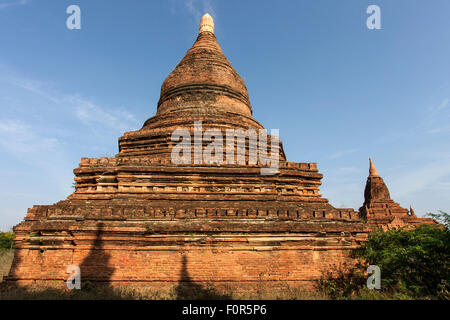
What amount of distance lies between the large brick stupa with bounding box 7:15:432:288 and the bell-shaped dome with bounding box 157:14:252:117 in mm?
5133

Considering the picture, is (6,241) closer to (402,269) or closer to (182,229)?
(182,229)

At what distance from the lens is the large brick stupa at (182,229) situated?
753cm

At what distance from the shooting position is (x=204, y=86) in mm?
14727

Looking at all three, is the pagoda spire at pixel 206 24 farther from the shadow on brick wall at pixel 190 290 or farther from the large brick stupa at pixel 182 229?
the shadow on brick wall at pixel 190 290

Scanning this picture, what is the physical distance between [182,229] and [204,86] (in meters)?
8.98

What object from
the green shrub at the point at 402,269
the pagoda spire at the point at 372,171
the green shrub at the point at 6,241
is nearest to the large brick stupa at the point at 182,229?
the green shrub at the point at 402,269

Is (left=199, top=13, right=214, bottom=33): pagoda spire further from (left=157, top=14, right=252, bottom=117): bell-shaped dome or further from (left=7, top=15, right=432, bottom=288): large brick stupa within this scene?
(left=7, top=15, right=432, bottom=288): large brick stupa

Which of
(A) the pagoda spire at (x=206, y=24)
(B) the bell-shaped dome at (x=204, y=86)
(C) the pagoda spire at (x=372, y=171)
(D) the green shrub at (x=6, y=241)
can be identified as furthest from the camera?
(C) the pagoda spire at (x=372, y=171)

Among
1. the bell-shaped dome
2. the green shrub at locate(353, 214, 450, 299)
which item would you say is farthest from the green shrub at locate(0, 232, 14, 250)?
the green shrub at locate(353, 214, 450, 299)

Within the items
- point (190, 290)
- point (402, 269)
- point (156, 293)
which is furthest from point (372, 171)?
point (156, 293)

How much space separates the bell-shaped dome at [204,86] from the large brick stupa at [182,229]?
16.8 feet

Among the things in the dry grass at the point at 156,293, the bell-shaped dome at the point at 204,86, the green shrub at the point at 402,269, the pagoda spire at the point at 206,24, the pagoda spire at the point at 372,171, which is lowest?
the dry grass at the point at 156,293
